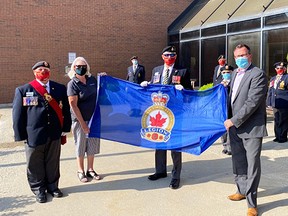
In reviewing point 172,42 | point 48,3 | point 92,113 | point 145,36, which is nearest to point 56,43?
point 48,3

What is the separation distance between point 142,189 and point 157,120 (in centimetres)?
109

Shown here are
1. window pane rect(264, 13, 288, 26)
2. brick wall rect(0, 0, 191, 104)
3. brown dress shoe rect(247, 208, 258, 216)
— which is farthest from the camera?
brick wall rect(0, 0, 191, 104)

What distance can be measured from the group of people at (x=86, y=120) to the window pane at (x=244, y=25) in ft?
26.1

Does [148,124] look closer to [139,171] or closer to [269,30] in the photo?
[139,171]

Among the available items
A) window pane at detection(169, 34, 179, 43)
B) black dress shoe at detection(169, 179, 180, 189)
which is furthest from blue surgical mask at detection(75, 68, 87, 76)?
window pane at detection(169, 34, 179, 43)

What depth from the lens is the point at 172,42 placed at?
18219mm

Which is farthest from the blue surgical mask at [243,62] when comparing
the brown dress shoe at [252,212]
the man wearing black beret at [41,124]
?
the man wearing black beret at [41,124]

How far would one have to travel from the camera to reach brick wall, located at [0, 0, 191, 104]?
50.5ft

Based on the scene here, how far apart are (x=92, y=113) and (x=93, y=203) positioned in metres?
1.45

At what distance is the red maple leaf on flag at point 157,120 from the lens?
524cm

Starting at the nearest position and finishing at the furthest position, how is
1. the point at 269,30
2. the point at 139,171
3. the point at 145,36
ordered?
the point at 139,171 < the point at 269,30 < the point at 145,36

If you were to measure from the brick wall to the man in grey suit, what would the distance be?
13267 mm

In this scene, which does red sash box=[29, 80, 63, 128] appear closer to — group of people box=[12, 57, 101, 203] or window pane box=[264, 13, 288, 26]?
group of people box=[12, 57, 101, 203]

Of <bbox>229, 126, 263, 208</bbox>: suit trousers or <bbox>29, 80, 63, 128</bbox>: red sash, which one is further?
<bbox>29, 80, 63, 128</bbox>: red sash
